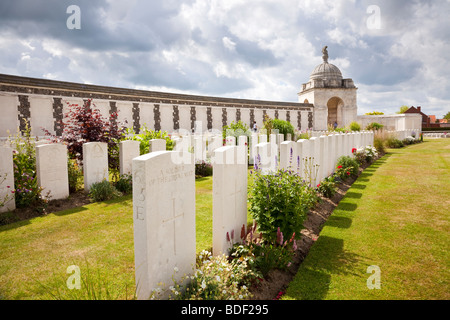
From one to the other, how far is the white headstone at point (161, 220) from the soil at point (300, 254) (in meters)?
0.86

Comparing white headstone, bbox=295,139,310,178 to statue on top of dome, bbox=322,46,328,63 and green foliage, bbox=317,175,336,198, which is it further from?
statue on top of dome, bbox=322,46,328,63

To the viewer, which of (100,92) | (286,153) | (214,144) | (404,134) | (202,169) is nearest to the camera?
(286,153)

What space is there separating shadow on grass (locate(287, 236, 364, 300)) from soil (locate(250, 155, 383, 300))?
116mm

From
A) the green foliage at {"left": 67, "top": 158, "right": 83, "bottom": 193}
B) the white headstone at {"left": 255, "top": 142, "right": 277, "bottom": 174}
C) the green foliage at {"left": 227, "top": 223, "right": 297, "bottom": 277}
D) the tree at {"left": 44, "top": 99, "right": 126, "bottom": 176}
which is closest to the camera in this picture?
the green foliage at {"left": 227, "top": 223, "right": 297, "bottom": 277}

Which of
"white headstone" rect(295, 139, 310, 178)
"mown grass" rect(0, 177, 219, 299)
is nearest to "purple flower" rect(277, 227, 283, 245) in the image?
"mown grass" rect(0, 177, 219, 299)

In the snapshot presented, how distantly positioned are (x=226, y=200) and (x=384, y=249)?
2.50 m

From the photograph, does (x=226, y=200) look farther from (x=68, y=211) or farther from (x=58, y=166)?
(x=58, y=166)

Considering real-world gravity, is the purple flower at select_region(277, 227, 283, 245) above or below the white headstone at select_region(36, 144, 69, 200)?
below

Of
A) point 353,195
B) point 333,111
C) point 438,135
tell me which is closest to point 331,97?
point 333,111

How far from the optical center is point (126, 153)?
7.87m

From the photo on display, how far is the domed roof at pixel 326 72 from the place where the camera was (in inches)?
1500

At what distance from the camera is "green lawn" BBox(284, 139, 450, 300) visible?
3.09 m
